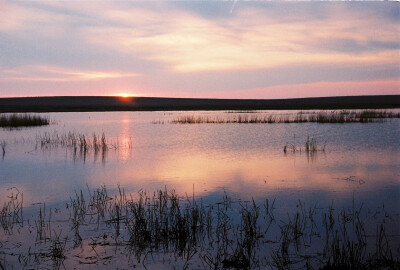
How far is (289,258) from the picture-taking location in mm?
4660

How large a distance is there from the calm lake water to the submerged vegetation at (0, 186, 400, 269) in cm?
60

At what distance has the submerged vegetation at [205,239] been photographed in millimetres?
4555

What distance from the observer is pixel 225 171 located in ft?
35.1

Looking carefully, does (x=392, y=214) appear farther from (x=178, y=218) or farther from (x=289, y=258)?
(x=178, y=218)

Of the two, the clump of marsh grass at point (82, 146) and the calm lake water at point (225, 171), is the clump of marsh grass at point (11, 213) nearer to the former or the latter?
the calm lake water at point (225, 171)

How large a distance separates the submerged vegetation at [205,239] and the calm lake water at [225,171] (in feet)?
1.96

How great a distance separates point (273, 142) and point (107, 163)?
7.95 meters

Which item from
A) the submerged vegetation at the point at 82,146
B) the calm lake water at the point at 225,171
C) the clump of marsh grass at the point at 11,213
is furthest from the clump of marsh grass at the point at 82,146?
the clump of marsh grass at the point at 11,213

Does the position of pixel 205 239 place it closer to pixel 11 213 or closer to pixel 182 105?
pixel 11 213

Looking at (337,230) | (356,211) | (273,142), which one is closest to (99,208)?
(337,230)

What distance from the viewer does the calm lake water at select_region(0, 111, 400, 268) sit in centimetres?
782

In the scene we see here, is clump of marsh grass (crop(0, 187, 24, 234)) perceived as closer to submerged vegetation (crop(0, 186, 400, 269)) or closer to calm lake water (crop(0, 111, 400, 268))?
submerged vegetation (crop(0, 186, 400, 269))

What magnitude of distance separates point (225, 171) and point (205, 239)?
5446 millimetres

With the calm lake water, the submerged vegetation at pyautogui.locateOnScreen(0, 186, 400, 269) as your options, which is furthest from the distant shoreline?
the submerged vegetation at pyautogui.locateOnScreen(0, 186, 400, 269)
